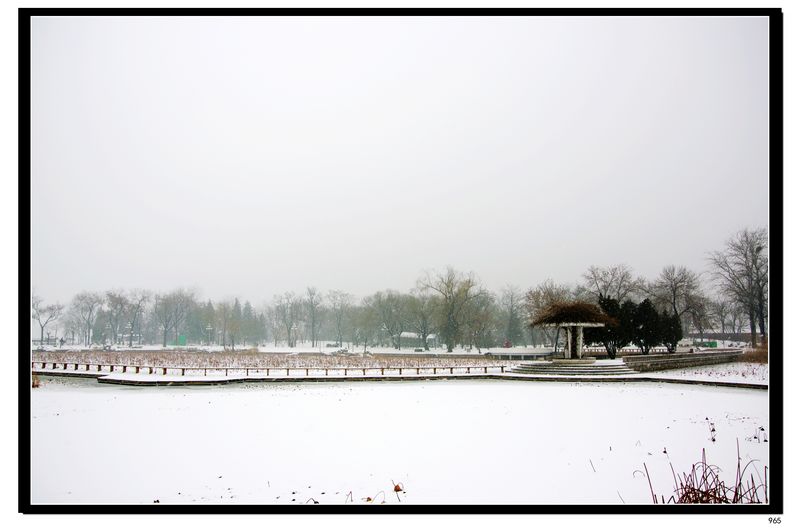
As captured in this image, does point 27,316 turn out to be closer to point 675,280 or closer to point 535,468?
point 535,468

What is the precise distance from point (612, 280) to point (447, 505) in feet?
117

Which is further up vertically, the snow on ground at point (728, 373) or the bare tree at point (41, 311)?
the bare tree at point (41, 311)

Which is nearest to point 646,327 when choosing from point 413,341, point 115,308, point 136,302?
point 413,341

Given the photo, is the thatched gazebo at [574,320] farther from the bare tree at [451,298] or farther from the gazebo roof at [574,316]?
the bare tree at [451,298]

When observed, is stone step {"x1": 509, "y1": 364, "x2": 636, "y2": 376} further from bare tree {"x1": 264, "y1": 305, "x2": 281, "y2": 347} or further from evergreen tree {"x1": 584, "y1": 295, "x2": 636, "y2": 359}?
bare tree {"x1": 264, "y1": 305, "x2": 281, "y2": 347}

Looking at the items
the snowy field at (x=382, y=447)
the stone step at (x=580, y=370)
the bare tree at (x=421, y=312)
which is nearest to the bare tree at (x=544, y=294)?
the bare tree at (x=421, y=312)

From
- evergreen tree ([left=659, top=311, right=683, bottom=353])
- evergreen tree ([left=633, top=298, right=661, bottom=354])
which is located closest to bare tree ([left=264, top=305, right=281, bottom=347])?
evergreen tree ([left=633, top=298, right=661, bottom=354])

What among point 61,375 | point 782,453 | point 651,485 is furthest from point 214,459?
point 61,375

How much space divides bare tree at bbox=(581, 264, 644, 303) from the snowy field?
25654mm

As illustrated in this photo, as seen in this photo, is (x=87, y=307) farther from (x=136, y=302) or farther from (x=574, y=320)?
(x=574, y=320)

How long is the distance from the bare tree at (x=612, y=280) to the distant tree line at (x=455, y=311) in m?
0.08

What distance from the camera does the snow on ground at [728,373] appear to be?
49.9 ft

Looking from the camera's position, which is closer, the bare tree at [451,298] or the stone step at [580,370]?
the stone step at [580,370]

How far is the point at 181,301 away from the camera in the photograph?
53.5 metres
